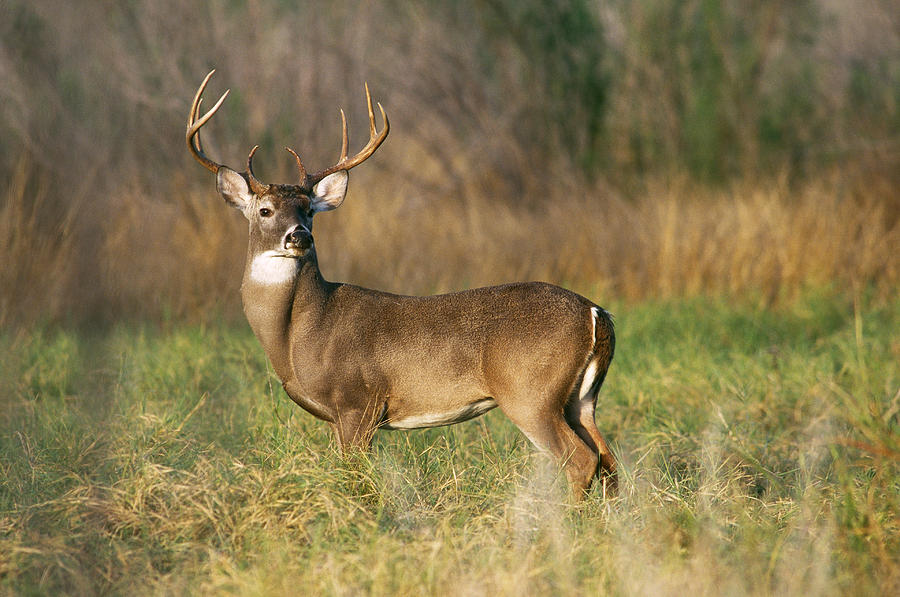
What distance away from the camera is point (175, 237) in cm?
937

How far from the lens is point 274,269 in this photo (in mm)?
4898

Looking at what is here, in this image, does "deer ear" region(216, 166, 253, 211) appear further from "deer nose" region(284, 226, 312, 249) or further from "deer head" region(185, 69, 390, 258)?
"deer nose" region(284, 226, 312, 249)

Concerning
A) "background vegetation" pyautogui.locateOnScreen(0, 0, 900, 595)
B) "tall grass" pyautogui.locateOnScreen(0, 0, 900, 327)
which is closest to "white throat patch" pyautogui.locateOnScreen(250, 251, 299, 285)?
"background vegetation" pyautogui.locateOnScreen(0, 0, 900, 595)

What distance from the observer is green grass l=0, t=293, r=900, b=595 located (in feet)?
11.5

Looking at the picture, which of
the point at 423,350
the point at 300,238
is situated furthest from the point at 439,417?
the point at 300,238

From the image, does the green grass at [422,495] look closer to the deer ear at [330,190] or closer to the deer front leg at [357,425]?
the deer front leg at [357,425]

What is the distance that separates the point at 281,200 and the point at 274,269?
1.01 feet

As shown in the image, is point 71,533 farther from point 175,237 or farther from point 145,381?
point 175,237

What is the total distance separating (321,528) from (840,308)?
6.35 meters

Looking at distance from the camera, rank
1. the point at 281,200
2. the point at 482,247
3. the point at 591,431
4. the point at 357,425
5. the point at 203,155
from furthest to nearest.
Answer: the point at 482,247
the point at 203,155
the point at 281,200
the point at 591,431
the point at 357,425

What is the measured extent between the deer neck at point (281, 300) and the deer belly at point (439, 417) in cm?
52

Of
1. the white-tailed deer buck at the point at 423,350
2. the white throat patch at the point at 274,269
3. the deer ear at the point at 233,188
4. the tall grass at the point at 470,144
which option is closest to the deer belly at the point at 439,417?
the white-tailed deer buck at the point at 423,350

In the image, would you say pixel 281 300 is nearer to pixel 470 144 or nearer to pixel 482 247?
pixel 482 247

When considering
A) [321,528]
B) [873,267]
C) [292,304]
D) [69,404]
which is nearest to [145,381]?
[69,404]
